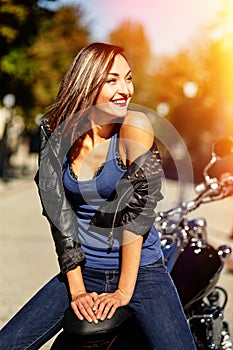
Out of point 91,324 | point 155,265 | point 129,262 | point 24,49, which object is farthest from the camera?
point 24,49

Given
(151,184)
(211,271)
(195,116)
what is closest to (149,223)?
(151,184)

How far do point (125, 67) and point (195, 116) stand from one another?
3818cm

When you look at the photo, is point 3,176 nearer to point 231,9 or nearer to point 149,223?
point 231,9

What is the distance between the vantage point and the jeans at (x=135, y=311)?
2.07 meters

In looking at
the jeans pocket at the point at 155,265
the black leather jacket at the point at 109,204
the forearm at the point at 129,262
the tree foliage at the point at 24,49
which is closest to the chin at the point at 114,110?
the black leather jacket at the point at 109,204

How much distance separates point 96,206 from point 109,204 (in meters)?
0.05

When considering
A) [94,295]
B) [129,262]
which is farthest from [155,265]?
[94,295]

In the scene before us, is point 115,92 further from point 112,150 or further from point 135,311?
point 135,311

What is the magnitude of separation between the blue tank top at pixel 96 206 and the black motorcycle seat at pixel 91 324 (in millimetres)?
191

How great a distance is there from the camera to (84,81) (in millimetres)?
2229

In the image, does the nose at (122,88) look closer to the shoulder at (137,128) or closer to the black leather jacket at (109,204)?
the shoulder at (137,128)

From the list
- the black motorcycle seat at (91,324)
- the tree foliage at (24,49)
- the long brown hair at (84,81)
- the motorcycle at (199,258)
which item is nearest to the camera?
the black motorcycle seat at (91,324)

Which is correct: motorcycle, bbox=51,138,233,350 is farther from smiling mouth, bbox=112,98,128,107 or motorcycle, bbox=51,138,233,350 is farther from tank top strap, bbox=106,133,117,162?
smiling mouth, bbox=112,98,128,107

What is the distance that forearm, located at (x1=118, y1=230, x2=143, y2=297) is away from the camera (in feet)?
6.90
